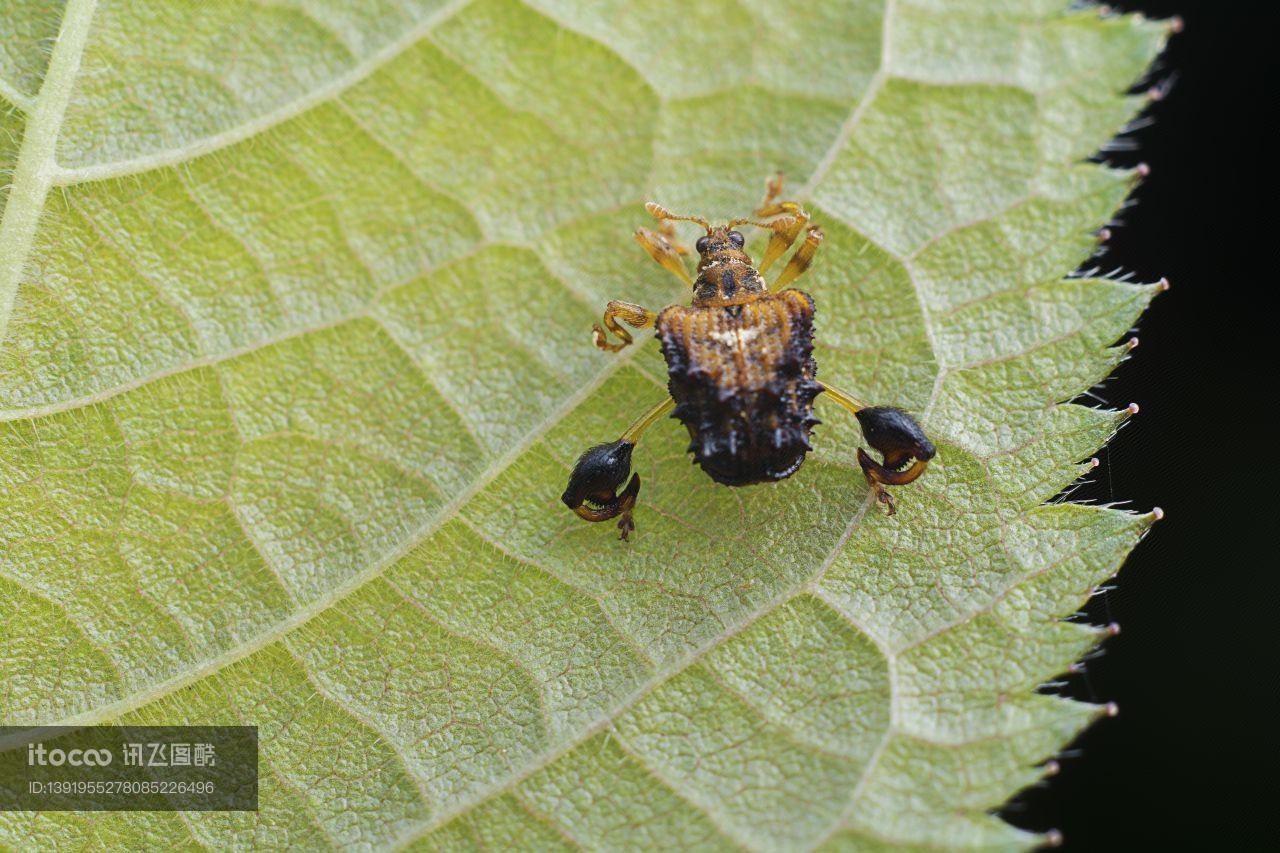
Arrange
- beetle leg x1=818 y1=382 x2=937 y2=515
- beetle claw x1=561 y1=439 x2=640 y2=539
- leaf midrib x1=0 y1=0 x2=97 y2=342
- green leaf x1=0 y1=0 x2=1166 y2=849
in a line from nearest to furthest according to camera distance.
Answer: green leaf x1=0 y1=0 x2=1166 y2=849
beetle leg x1=818 y1=382 x2=937 y2=515
beetle claw x1=561 y1=439 x2=640 y2=539
leaf midrib x1=0 y1=0 x2=97 y2=342

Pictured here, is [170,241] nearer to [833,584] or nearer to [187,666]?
[187,666]

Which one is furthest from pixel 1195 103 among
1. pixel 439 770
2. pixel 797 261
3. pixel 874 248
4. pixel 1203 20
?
pixel 439 770

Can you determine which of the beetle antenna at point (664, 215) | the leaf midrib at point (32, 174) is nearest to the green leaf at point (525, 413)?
the leaf midrib at point (32, 174)

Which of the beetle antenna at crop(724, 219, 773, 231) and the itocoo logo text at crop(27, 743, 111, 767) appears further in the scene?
the beetle antenna at crop(724, 219, 773, 231)

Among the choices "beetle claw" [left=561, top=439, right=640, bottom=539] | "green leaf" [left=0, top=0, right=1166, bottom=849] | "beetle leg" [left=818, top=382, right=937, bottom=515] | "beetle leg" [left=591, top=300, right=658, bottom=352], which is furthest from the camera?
"beetle leg" [left=591, top=300, right=658, bottom=352]

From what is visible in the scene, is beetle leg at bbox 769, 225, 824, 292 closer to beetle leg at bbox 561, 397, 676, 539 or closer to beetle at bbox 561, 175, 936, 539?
beetle at bbox 561, 175, 936, 539

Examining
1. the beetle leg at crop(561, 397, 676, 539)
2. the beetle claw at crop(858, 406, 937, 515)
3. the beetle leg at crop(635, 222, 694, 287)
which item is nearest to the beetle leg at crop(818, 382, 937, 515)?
the beetle claw at crop(858, 406, 937, 515)
